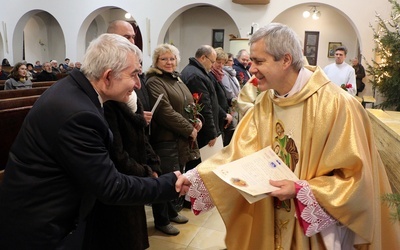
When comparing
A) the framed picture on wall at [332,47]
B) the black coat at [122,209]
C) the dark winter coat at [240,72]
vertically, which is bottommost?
the black coat at [122,209]

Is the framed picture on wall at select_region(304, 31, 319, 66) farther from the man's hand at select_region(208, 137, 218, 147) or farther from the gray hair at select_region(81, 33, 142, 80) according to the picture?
the gray hair at select_region(81, 33, 142, 80)

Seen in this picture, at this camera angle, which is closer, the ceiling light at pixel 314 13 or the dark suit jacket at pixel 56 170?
the dark suit jacket at pixel 56 170

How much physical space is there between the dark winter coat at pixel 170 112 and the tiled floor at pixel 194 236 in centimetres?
Result: 60

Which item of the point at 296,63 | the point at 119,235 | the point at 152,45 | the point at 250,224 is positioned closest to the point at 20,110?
the point at 119,235

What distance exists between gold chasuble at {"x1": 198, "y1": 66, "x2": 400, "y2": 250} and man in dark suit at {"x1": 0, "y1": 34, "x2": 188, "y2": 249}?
1.60 feet

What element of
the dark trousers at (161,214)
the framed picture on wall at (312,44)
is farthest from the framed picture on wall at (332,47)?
the dark trousers at (161,214)

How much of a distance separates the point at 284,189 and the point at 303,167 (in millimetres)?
201

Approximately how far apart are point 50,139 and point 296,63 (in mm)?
1040

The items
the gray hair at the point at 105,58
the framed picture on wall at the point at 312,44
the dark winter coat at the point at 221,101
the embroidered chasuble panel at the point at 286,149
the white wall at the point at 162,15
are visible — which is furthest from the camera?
the framed picture on wall at the point at 312,44

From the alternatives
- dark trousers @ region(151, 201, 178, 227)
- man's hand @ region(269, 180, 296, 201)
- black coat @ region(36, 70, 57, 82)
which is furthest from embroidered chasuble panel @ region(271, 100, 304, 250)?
black coat @ region(36, 70, 57, 82)

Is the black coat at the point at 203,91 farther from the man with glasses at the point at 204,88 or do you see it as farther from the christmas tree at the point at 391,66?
the christmas tree at the point at 391,66

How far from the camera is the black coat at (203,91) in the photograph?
3568mm

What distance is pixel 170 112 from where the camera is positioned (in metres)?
2.97

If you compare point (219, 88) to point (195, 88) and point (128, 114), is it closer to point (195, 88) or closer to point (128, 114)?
point (195, 88)
